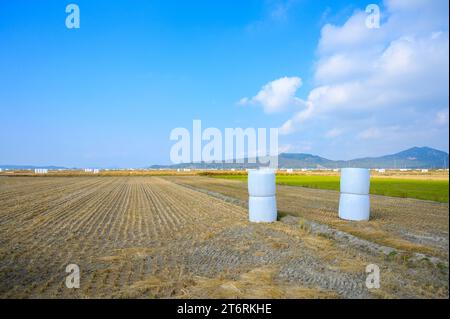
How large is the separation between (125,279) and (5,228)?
8.68m

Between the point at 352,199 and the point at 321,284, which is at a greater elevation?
the point at 352,199

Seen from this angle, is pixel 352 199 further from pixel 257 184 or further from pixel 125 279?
pixel 125 279

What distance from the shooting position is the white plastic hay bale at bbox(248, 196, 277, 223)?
44.7ft

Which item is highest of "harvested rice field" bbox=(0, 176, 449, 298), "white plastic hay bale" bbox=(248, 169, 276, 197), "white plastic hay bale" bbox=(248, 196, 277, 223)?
"white plastic hay bale" bbox=(248, 169, 276, 197)

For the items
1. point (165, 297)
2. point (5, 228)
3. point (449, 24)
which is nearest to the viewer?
point (165, 297)

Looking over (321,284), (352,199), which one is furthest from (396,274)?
(352,199)

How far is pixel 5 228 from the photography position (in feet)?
42.5

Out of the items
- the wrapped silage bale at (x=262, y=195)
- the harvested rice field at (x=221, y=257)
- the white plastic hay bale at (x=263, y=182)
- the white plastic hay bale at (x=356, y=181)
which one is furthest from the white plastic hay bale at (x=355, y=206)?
the white plastic hay bale at (x=263, y=182)

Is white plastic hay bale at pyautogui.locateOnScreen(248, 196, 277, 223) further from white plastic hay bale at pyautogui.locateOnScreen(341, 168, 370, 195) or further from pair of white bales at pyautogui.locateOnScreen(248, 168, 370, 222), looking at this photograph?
white plastic hay bale at pyautogui.locateOnScreen(341, 168, 370, 195)

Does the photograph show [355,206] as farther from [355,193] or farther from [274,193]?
[274,193]

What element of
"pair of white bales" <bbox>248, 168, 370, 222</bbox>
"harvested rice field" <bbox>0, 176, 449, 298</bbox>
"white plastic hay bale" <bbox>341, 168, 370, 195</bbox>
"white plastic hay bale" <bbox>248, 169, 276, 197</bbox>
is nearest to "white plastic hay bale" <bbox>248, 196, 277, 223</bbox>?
"pair of white bales" <bbox>248, 168, 370, 222</bbox>

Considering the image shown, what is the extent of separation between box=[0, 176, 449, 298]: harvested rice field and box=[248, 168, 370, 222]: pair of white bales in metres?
0.55

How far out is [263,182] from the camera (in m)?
13.3
